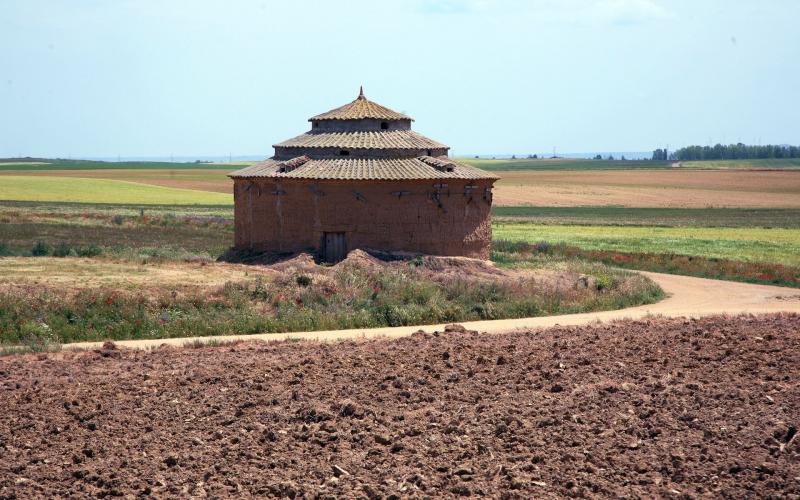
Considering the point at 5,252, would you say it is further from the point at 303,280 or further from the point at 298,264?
the point at 303,280

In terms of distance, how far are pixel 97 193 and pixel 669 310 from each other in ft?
219

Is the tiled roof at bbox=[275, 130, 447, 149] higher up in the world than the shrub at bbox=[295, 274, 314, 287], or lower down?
higher up

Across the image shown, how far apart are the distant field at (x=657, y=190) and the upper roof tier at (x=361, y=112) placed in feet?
153

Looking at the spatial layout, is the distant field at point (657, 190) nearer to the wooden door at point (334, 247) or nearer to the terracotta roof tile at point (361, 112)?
the terracotta roof tile at point (361, 112)

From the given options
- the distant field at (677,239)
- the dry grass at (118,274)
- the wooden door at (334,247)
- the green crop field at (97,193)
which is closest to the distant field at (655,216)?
the distant field at (677,239)

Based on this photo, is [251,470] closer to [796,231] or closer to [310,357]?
[310,357]

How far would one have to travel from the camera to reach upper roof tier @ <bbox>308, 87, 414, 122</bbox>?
36625mm

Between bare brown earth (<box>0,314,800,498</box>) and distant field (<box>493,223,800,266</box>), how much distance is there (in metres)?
25.8

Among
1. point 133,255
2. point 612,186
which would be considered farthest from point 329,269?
point 612,186

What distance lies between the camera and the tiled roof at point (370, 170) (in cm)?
3284

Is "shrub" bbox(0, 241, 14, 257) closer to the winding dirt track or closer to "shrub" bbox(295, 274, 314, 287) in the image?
"shrub" bbox(295, 274, 314, 287)

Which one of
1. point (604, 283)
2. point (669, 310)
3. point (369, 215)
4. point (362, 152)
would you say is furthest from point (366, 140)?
point (669, 310)

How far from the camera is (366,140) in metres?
35.5

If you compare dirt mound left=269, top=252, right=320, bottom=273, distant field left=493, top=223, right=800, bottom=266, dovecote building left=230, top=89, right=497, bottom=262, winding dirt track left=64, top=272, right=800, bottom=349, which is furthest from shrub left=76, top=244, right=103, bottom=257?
distant field left=493, top=223, right=800, bottom=266
